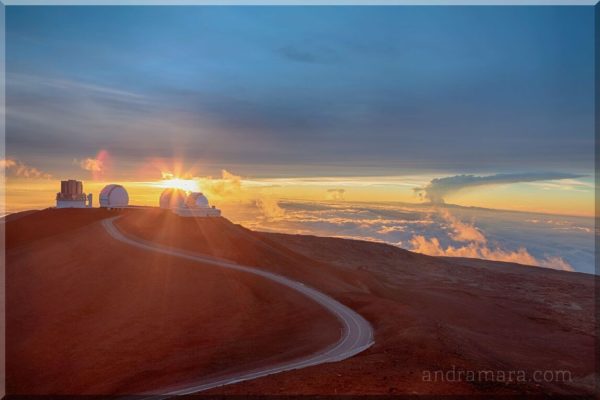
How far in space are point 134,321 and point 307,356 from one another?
16.2 meters

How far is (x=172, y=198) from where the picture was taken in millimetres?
76375

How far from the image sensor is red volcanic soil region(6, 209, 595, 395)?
2526 cm

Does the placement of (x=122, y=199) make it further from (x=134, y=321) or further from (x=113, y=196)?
(x=134, y=321)

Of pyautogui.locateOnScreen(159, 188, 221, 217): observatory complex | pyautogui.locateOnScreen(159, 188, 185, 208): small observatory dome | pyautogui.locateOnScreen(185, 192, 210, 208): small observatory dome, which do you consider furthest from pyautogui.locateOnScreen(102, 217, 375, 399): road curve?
pyautogui.locateOnScreen(159, 188, 185, 208): small observatory dome

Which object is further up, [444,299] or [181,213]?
[181,213]

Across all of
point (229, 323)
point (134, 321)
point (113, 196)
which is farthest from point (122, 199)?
point (229, 323)

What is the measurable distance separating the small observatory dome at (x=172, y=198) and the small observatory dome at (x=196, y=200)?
1.65m

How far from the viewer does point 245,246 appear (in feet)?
199

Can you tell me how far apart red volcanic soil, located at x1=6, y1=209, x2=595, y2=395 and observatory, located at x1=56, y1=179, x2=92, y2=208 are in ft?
12.2

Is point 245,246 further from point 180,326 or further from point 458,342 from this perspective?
point 458,342

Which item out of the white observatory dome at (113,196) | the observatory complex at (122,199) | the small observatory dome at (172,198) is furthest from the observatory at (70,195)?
the small observatory dome at (172,198)

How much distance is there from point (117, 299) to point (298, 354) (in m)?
20.4

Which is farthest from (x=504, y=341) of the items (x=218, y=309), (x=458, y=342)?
(x=218, y=309)

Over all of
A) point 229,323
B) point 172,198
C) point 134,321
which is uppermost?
point 172,198
